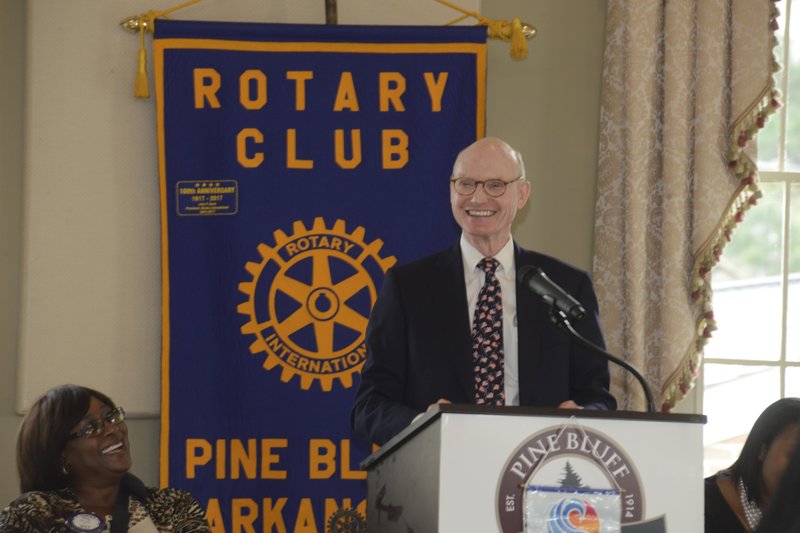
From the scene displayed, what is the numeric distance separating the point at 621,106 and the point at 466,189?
4.65 feet

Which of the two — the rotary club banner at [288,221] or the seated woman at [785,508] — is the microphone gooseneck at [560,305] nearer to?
the seated woman at [785,508]

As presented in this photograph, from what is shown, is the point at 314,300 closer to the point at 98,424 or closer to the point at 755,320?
the point at 98,424

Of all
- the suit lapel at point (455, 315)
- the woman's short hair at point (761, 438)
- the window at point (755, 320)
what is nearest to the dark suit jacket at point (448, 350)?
the suit lapel at point (455, 315)

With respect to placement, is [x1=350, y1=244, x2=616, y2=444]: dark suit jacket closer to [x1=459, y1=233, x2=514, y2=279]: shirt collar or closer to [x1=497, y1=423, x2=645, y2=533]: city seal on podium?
[x1=459, y1=233, x2=514, y2=279]: shirt collar

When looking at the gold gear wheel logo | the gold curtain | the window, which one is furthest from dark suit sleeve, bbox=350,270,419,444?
the window

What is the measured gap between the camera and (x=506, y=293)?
2832 millimetres

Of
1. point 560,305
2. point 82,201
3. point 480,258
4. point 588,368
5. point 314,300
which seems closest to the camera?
point 560,305

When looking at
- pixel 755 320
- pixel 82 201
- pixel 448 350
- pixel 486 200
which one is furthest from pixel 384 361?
pixel 755 320

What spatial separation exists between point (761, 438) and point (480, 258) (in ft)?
2.66

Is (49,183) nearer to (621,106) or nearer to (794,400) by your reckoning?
(621,106)

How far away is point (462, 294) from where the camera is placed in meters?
2.78

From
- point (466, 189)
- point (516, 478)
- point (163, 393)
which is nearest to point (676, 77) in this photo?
point (466, 189)

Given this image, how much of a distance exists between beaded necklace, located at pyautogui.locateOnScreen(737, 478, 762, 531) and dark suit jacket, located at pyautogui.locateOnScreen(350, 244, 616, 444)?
45 cm

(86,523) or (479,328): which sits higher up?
(479,328)
